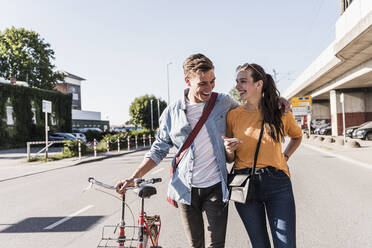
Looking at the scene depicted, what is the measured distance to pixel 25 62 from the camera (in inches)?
1566

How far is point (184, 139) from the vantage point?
90.8 inches

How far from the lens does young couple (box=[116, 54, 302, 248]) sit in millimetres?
2205

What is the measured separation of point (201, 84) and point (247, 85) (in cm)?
35

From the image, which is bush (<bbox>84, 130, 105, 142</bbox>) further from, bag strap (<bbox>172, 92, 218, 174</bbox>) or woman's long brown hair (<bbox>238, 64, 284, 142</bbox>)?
woman's long brown hair (<bbox>238, 64, 284, 142</bbox>)

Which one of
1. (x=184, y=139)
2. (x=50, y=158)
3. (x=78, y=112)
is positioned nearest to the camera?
(x=184, y=139)

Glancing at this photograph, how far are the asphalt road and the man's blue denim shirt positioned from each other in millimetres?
1784

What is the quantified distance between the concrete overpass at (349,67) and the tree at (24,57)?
3138cm

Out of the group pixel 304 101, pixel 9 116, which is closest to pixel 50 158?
pixel 9 116

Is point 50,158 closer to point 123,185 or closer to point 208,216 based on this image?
point 123,185

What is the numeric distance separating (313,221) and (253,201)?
9.46ft

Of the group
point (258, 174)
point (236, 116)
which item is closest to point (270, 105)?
point (236, 116)

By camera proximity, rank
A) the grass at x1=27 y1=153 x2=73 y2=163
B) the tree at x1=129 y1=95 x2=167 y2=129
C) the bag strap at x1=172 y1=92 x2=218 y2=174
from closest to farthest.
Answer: the bag strap at x1=172 y1=92 x2=218 y2=174, the grass at x1=27 y1=153 x2=73 y2=163, the tree at x1=129 y1=95 x2=167 y2=129

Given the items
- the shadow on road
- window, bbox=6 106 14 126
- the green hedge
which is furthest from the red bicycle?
window, bbox=6 106 14 126

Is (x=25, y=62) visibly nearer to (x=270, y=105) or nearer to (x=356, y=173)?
(x=356, y=173)
